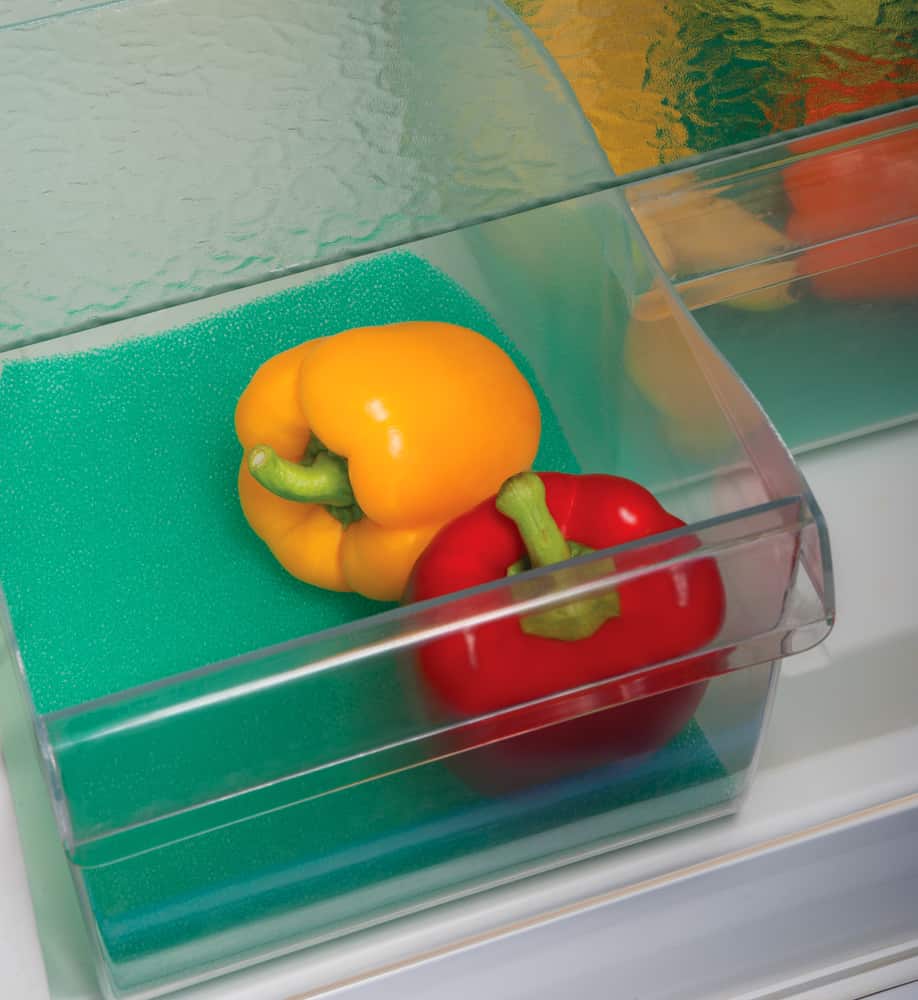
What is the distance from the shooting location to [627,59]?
732 mm

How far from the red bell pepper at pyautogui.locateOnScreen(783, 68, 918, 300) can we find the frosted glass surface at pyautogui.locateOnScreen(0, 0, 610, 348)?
122mm

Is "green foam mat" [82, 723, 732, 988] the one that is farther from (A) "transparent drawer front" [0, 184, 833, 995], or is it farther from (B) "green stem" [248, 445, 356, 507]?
(B) "green stem" [248, 445, 356, 507]

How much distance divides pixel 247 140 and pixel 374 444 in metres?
0.18

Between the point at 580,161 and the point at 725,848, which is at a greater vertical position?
the point at 580,161

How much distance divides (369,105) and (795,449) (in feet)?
1.02

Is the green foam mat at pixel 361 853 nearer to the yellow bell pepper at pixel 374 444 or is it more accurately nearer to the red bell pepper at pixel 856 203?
the yellow bell pepper at pixel 374 444

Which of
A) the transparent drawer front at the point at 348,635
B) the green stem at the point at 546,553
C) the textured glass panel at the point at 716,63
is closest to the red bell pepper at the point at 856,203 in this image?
the textured glass panel at the point at 716,63

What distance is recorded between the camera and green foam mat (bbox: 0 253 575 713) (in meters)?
0.62

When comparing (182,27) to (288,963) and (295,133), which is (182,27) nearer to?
(295,133)

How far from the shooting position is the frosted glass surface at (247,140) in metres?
0.60

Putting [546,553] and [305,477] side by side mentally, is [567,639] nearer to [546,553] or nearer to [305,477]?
[546,553]

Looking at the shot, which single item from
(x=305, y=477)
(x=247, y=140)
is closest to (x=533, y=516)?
(x=305, y=477)

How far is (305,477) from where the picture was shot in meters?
0.64

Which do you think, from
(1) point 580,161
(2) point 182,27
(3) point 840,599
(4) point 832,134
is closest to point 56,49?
(2) point 182,27
